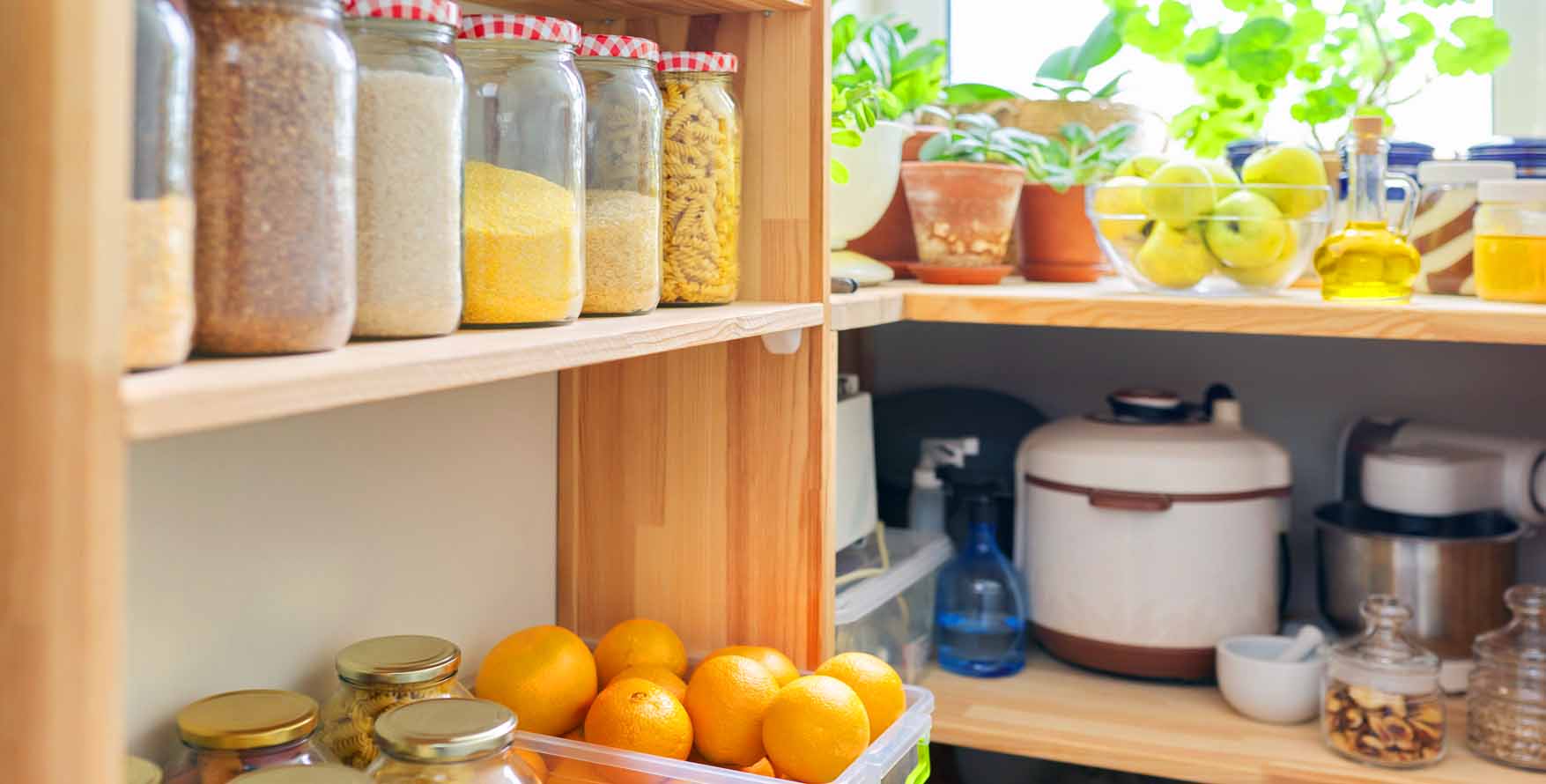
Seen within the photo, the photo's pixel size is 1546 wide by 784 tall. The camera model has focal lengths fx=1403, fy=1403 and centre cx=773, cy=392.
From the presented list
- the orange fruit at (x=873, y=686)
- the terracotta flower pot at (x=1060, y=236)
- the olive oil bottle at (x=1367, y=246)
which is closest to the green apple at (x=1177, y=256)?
the olive oil bottle at (x=1367, y=246)

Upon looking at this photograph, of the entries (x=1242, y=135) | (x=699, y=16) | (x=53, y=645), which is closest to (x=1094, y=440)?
(x=1242, y=135)

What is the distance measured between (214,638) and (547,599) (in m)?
0.40

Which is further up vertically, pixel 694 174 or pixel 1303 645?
pixel 694 174

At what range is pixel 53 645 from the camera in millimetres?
498

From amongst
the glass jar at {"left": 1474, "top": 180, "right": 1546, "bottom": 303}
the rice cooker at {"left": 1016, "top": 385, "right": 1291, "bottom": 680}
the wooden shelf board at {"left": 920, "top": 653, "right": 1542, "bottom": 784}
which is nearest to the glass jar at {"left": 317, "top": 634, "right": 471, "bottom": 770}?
the wooden shelf board at {"left": 920, "top": 653, "right": 1542, "bottom": 784}

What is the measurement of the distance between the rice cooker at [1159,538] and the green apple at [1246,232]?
217mm

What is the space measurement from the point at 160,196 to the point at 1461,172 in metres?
1.35

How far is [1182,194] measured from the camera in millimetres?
1400

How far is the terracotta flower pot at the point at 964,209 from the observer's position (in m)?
1.54

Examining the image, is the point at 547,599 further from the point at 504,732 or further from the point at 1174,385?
the point at 1174,385

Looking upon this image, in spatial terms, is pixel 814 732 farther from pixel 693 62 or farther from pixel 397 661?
pixel 693 62

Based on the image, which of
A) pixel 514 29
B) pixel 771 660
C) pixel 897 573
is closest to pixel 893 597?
pixel 897 573

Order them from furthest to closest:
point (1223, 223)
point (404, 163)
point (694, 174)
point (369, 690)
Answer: point (1223, 223) < point (694, 174) < point (369, 690) < point (404, 163)

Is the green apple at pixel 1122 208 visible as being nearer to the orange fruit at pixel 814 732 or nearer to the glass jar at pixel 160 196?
the orange fruit at pixel 814 732
